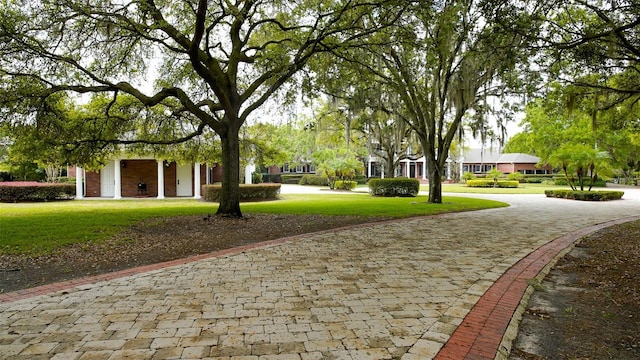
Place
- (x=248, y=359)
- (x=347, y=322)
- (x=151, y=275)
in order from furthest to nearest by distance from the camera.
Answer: (x=151, y=275), (x=347, y=322), (x=248, y=359)

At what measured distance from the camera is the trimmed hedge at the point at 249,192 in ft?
60.8

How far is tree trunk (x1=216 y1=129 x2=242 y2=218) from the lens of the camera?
35.3 feet

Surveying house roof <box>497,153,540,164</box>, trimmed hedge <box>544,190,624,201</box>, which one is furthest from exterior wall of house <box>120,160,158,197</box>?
house roof <box>497,153,540,164</box>

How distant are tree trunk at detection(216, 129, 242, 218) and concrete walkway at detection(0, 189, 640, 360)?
14.1 feet

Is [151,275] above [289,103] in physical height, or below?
below

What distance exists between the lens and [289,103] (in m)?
12.7

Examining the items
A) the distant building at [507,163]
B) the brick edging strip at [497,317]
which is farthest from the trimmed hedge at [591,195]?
the distant building at [507,163]

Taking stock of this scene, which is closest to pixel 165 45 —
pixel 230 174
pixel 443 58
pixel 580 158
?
pixel 230 174

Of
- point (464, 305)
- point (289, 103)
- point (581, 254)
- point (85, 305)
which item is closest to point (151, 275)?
point (85, 305)

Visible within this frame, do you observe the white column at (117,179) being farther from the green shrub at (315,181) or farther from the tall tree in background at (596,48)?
the green shrub at (315,181)

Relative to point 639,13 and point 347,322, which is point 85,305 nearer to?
point 347,322

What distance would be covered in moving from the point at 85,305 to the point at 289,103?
9618 mm

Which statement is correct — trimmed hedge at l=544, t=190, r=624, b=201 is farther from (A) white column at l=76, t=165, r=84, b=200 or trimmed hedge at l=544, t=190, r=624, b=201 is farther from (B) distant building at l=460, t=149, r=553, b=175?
(B) distant building at l=460, t=149, r=553, b=175

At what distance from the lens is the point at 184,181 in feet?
74.8
